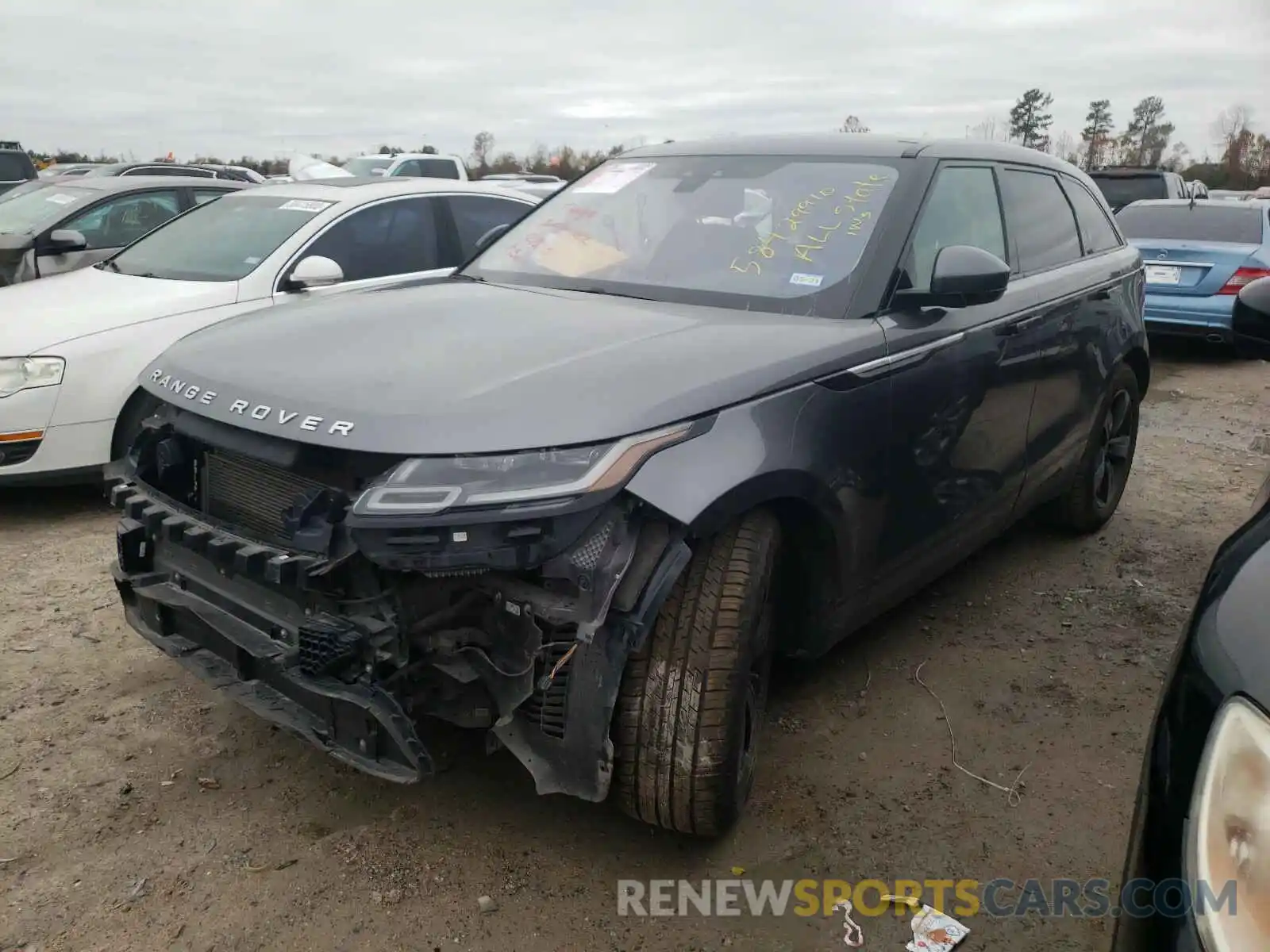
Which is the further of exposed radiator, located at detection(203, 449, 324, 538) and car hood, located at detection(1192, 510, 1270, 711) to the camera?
exposed radiator, located at detection(203, 449, 324, 538)

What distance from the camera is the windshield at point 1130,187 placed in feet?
44.0

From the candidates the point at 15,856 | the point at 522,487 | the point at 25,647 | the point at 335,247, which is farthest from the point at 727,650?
the point at 335,247

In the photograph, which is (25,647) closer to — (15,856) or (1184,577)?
(15,856)

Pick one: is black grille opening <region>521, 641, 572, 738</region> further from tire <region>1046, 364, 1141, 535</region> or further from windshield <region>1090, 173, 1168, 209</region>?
windshield <region>1090, 173, 1168, 209</region>

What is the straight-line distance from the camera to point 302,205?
569 centimetres

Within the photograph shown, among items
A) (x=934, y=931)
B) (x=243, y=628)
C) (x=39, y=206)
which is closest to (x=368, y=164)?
(x=39, y=206)

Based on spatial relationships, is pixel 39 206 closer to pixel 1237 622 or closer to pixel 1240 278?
pixel 1237 622

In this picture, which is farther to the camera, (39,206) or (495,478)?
(39,206)

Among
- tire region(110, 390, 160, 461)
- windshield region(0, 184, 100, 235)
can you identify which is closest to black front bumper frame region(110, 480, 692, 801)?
tire region(110, 390, 160, 461)

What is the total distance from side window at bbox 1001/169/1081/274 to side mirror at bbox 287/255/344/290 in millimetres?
3057

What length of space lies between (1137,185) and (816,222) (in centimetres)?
1260

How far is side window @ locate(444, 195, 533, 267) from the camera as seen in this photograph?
614 centimetres

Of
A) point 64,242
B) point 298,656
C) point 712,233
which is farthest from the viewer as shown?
point 64,242

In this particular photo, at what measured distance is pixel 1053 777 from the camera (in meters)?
2.94
